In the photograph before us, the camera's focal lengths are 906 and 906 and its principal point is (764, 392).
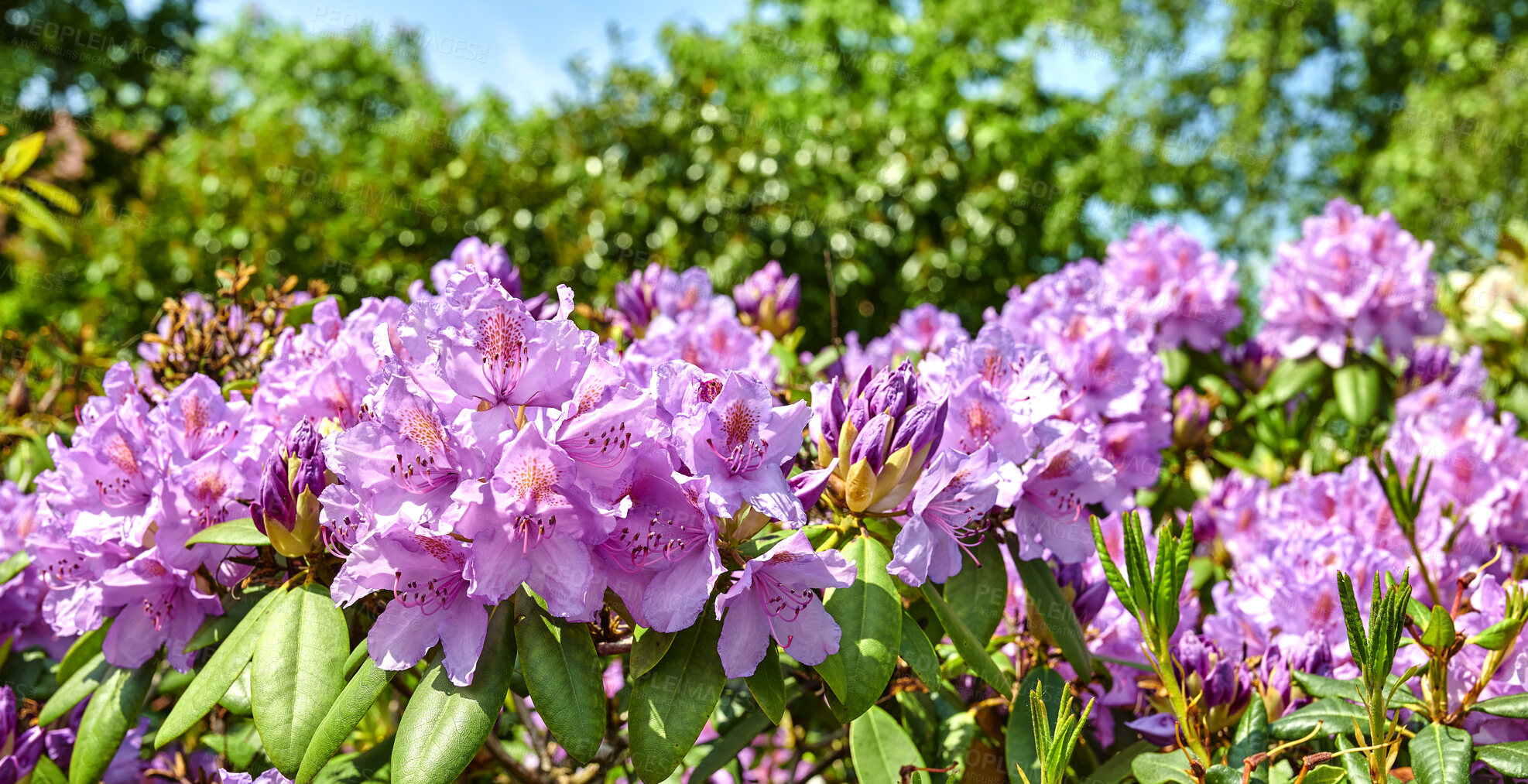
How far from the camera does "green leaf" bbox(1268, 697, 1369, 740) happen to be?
3.64 ft

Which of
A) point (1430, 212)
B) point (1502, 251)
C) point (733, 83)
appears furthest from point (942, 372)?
point (1430, 212)

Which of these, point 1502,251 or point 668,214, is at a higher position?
point 668,214

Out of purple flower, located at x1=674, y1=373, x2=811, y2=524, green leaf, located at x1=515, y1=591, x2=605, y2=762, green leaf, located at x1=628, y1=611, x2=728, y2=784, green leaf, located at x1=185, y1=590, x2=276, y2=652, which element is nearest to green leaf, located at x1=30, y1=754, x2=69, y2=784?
green leaf, located at x1=185, y1=590, x2=276, y2=652

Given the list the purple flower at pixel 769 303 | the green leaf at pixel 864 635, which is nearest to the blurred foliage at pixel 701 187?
the purple flower at pixel 769 303

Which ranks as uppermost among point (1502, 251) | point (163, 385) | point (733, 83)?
point (733, 83)

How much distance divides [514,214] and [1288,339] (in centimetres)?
388

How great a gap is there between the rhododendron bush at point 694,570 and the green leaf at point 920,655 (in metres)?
0.03

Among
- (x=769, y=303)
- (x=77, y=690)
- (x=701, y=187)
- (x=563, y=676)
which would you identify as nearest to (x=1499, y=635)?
(x=563, y=676)

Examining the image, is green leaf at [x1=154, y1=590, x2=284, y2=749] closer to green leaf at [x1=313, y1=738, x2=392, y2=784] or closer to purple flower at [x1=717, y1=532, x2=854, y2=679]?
green leaf at [x1=313, y1=738, x2=392, y2=784]

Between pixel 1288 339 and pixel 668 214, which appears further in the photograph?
pixel 668 214

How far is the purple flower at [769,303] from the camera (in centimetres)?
221

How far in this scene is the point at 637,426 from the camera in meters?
0.90

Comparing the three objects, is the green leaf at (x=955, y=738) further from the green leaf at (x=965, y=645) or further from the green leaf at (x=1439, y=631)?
the green leaf at (x=1439, y=631)

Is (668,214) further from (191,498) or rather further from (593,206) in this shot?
(191,498)
